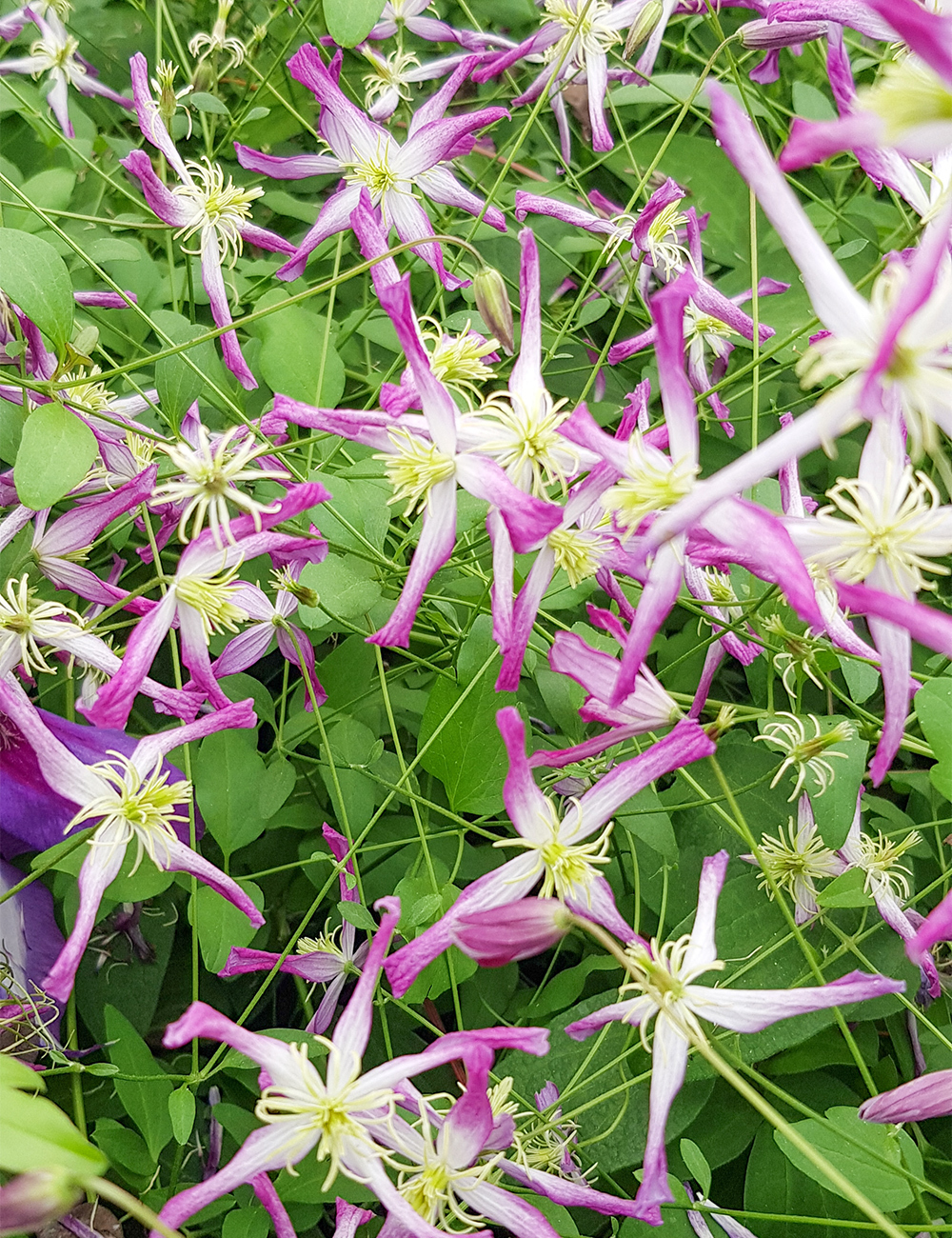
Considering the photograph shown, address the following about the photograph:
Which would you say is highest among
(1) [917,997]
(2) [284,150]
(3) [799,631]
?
(2) [284,150]

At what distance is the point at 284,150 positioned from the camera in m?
0.72

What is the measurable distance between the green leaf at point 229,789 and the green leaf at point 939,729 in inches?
10.7

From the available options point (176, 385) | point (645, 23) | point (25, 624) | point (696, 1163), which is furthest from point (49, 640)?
point (645, 23)

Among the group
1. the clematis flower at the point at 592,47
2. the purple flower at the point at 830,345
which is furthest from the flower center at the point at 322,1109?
the clematis flower at the point at 592,47

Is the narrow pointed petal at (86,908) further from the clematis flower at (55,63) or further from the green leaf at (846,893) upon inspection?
the clematis flower at (55,63)

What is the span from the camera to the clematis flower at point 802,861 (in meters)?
0.50

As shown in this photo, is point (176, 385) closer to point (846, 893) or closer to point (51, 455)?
point (51, 455)

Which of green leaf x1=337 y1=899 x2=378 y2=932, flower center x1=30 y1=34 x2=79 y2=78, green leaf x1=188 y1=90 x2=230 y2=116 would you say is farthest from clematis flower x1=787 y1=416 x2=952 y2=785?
flower center x1=30 y1=34 x2=79 y2=78

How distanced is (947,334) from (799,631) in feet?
0.70

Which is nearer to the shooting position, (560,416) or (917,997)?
(560,416)

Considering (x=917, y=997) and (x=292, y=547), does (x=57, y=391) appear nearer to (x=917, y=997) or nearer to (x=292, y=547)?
(x=292, y=547)

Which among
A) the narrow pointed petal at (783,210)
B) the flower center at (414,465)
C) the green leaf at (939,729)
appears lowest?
the green leaf at (939,729)

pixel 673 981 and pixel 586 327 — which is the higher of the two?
pixel 586 327

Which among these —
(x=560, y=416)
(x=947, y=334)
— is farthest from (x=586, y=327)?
(x=947, y=334)
